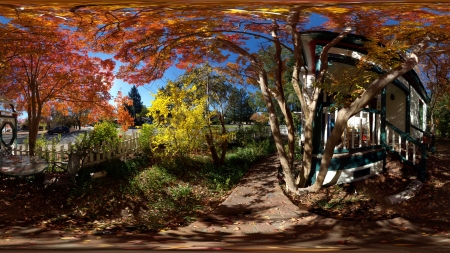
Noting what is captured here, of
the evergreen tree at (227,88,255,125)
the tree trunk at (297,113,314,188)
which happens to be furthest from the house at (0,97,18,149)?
the tree trunk at (297,113,314,188)

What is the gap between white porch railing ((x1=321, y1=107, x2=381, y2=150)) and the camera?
5.08 feet

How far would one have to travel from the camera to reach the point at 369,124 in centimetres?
155

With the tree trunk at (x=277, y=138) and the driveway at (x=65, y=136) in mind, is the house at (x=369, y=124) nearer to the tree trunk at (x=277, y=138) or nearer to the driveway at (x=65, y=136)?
the tree trunk at (x=277, y=138)

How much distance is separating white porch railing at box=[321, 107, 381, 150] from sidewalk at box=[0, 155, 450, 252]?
17.1 inches

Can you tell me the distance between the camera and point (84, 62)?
5.09 feet

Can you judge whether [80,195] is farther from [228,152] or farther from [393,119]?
[393,119]

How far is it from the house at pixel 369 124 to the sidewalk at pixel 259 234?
0.94ft

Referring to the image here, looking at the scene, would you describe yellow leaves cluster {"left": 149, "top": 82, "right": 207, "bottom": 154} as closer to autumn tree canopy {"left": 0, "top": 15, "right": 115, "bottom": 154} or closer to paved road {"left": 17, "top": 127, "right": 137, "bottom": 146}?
paved road {"left": 17, "top": 127, "right": 137, "bottom": 146}

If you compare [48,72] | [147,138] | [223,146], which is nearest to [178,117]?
[147,138]

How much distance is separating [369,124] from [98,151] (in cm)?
147

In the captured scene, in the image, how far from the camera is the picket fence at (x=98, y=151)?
4.91 ft

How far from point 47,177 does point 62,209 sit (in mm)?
195

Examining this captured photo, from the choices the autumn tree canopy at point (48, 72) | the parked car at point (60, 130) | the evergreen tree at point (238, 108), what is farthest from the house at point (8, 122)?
the evergreen tree at point (238, 108)

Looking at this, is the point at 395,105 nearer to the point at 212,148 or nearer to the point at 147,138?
the point at 212,148
